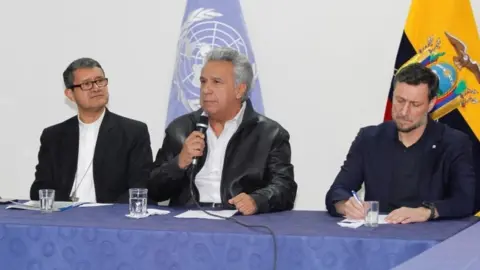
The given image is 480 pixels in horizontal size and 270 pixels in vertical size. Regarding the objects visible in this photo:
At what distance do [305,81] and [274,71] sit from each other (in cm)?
22

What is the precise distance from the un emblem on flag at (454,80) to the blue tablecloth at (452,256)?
1917 mm

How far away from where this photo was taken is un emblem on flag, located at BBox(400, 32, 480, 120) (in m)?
4.27

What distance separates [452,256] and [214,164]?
1908 mm

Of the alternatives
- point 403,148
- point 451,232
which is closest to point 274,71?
point 403,148

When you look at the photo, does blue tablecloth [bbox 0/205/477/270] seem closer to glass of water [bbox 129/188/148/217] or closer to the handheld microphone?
glass of water [bbox 129/188/148/217]

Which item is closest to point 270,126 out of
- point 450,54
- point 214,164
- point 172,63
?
point 214,164

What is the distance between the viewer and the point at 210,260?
268 centimetres

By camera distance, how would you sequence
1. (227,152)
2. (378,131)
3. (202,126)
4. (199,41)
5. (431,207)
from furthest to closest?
1. (199,41)
2. (227,152)
3. (378,131)
4. (202,126)
5. (431,207)

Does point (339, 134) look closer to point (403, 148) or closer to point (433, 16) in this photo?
point (433, 16)

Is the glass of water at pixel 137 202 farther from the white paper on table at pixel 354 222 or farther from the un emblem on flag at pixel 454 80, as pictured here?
the un emblem on flag at pixel 454 80

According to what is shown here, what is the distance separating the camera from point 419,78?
3293 millimetres

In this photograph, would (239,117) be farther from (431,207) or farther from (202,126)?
(431,207)

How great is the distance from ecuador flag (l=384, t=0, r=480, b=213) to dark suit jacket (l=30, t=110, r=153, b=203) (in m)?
1.47

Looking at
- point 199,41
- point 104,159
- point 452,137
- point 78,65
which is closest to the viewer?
point 452,137
